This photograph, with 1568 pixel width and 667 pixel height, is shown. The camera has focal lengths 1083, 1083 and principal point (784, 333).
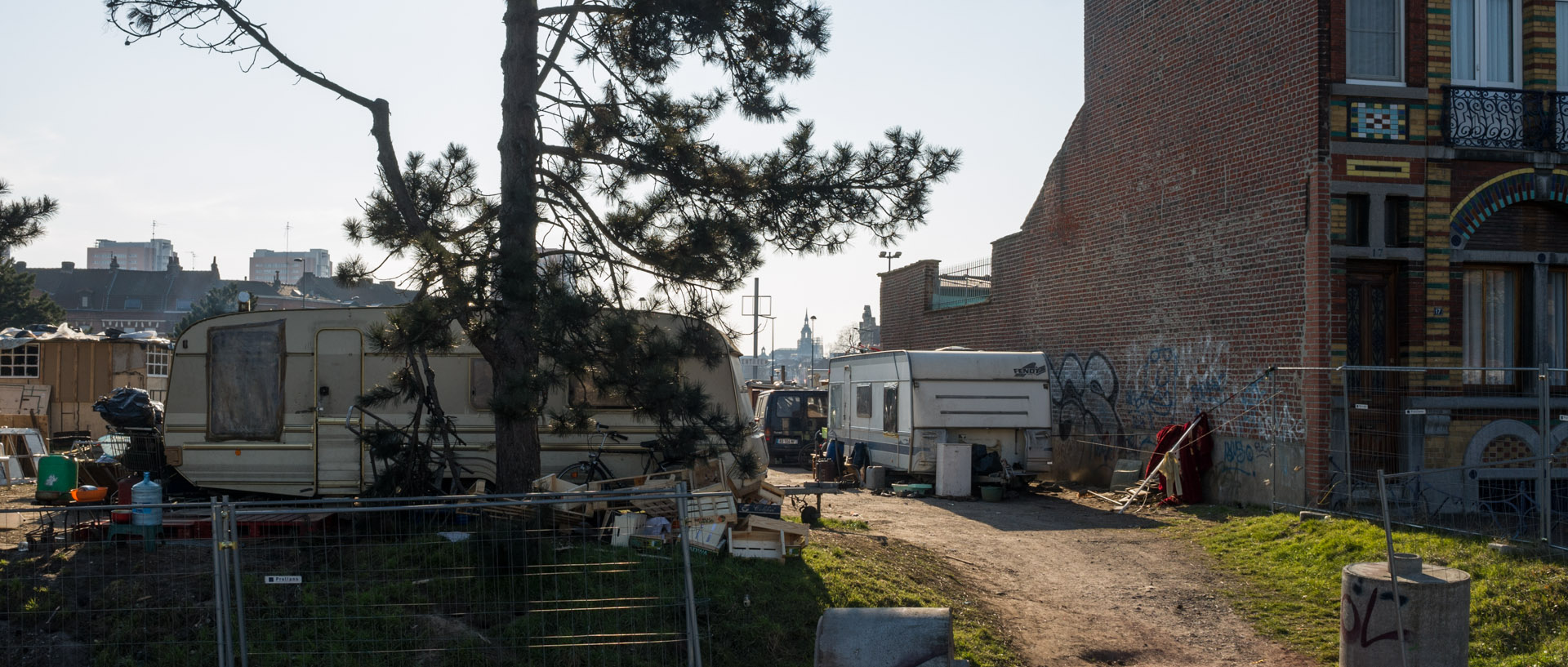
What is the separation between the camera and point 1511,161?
1377 centimetres

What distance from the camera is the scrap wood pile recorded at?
892 cm

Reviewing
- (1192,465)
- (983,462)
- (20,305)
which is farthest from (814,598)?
(20,305)

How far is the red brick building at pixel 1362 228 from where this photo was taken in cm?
1337

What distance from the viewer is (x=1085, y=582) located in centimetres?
1006

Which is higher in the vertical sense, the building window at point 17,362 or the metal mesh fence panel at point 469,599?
the building window at point 17,362

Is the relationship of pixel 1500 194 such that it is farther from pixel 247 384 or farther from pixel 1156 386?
pixel 247 384

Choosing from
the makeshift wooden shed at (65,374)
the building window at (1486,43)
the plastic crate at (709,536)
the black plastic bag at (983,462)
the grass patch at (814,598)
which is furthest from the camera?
the makeshift wooden shed at (65,374)

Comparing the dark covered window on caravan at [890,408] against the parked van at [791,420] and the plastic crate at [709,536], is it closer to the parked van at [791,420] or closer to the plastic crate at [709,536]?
the parked van at [791,420]

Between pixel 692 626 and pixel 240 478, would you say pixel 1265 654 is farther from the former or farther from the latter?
pixel 240 478

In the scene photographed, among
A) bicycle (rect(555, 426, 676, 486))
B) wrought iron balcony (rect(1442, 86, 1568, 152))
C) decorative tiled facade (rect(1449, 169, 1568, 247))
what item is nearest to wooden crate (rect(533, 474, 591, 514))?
bicycle (rect(555, 426, 676, 486))

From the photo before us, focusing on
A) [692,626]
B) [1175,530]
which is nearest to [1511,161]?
[1175,530]

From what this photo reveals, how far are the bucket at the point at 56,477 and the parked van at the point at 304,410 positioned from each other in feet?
3.92

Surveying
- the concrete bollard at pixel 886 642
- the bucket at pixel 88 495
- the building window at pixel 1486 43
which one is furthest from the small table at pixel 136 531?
the building window at pixel 1486 43

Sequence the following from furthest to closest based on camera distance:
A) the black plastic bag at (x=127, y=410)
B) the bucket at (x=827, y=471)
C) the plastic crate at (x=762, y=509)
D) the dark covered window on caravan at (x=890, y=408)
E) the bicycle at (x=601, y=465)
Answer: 1. the bucket at (x=827, y=471)
2. the dark covered window on caravan at (x=890, y=408)
3. the black plastic bag at (x=127, y=410)
4. the bicycle at (x=601, y=465)
5. the plastic crate at (x=762, y=509)
